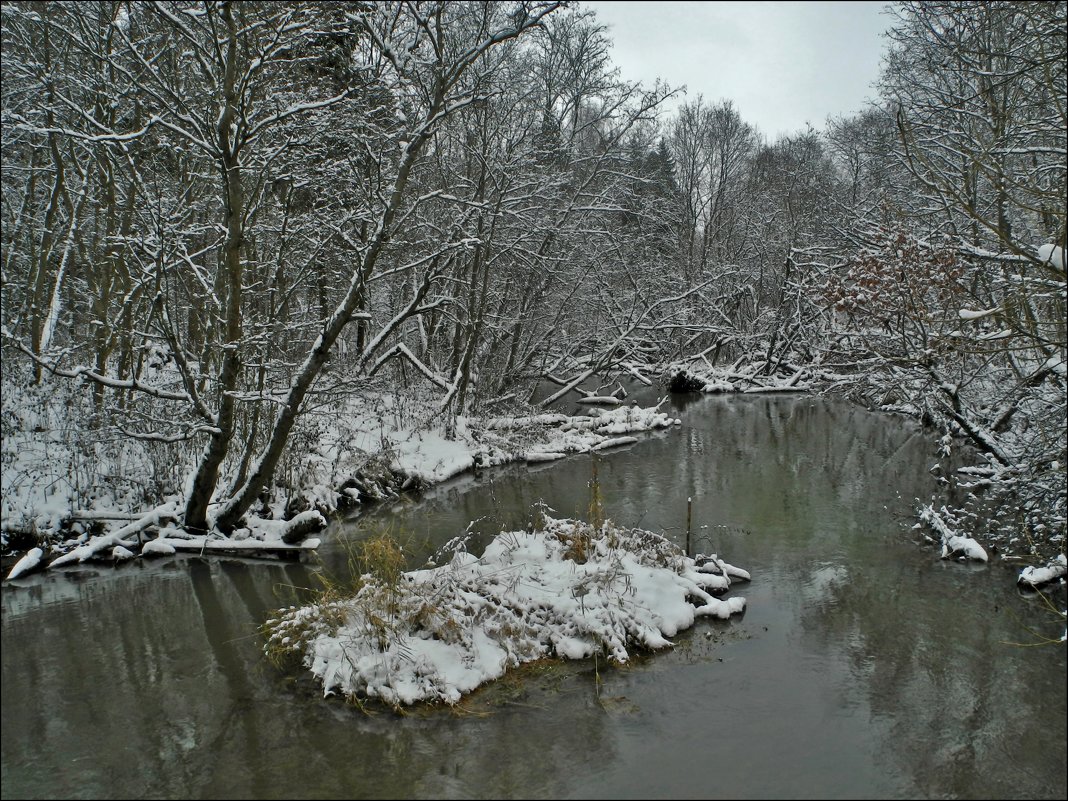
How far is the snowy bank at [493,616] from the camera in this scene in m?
6.56

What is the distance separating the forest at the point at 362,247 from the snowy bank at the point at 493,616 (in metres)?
3.54

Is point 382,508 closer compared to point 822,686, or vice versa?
point 822,686

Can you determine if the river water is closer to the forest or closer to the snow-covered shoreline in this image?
the snow-covered shoreline

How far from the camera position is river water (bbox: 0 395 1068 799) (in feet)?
17.6

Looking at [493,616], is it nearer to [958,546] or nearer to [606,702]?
[606,702]

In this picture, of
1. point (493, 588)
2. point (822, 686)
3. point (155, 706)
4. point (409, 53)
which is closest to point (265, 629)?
point (155, 706)

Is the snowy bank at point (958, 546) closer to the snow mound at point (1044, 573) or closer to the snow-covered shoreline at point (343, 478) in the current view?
the snow mound at point (1044, 573)

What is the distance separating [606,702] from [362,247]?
313 inches

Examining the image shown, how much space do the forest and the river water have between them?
1.82 m

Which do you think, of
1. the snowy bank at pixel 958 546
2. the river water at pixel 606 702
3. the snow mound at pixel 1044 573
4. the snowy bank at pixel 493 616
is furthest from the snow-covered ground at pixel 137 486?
the snow mound at pixel 1044 573

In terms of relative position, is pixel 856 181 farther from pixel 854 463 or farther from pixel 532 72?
pixel 854 463

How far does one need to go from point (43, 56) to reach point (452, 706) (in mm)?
11178

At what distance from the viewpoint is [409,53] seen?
1087cm

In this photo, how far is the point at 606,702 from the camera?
642 cm
